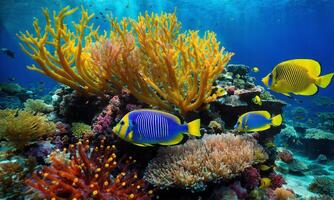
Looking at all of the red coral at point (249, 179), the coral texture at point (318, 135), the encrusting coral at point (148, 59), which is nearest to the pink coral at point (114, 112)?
the encrusting coral at point (148, 59)

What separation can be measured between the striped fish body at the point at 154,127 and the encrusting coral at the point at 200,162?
2.21ft

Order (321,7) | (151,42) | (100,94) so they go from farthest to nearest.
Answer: (321,7) < (100,94) < (151,42)

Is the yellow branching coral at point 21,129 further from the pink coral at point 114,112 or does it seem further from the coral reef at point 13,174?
the pink coral at point 114,112

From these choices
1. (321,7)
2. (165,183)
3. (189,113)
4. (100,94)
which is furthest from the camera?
(321,7)

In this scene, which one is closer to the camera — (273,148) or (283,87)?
(283,87)

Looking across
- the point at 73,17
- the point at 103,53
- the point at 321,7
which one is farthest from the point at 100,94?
the point at 321,7

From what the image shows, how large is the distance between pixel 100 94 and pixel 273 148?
11.9 ft

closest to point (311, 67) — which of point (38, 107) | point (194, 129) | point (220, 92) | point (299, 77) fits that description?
point (299, 77)

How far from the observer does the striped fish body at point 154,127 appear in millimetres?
2822

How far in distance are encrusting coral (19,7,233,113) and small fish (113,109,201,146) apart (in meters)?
1.41

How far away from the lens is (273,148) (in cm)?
488

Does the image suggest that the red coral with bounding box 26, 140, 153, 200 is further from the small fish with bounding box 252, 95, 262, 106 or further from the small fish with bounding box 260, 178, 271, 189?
the small fish with bounding box 252, 95, 262, 106

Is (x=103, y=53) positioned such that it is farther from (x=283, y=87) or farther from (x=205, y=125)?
(x=283, y=87)

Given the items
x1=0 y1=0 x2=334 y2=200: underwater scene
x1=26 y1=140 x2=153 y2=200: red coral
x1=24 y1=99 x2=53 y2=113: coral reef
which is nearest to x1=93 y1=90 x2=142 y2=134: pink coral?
x1=0 y1=0 x2=334 y2=200: underwater scene
